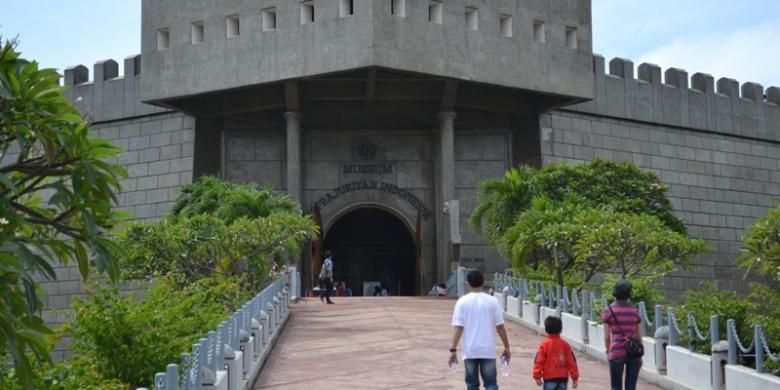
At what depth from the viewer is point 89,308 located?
1133cm

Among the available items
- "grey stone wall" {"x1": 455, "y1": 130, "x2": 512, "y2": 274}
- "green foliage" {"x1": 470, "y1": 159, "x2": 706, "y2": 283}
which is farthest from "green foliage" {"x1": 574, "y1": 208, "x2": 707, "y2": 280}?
"grey stone wall" {"x1": 455, "y1": 130, "x2": 512, "y2": 274}

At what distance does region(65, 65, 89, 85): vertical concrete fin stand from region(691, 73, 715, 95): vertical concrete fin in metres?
23.3

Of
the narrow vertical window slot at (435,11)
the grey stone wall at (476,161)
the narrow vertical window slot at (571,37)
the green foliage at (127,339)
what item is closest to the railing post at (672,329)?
the green foliage at (127,339)

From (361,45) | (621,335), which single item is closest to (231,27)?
(361,45)

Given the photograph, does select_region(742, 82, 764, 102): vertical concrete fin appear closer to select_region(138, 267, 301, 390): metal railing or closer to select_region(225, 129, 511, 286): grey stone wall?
select_region(225, 129, 511, 286): grey stone wall

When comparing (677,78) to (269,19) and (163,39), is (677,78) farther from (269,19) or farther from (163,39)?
(163,39)

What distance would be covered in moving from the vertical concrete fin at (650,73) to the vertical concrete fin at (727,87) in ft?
11.8

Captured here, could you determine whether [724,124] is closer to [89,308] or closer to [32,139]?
[89,308]

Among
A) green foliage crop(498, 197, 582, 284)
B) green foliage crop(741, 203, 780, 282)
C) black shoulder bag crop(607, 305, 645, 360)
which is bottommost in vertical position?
black shoulder bag crop(607, 305, 645, 360)

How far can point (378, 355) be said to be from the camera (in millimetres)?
15852

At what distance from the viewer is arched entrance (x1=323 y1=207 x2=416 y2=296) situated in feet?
135

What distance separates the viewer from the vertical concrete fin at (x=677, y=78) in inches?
1547

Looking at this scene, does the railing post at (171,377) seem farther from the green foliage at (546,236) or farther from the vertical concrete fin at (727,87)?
the vertical concrete fin at (727,87)

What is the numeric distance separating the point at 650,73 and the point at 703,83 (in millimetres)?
2897
